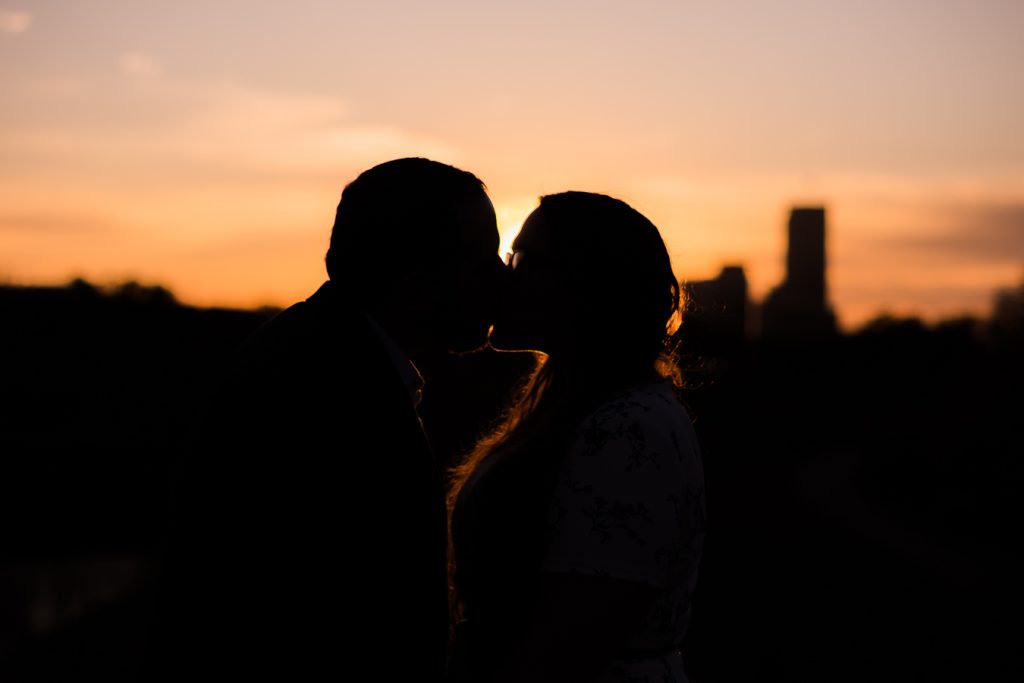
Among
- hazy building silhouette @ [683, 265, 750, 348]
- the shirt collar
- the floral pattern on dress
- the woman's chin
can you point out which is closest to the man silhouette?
the shirt collar

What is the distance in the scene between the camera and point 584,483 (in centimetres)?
272

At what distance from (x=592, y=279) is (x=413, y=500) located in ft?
2.56

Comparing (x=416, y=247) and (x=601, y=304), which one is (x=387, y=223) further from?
(x=601, y=304)

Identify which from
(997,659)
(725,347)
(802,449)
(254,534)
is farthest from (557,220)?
(802,449)

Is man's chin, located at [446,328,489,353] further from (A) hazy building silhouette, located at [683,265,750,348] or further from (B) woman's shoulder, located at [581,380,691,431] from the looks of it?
(A) hazy building silhouette, located at [683,265,750,348]

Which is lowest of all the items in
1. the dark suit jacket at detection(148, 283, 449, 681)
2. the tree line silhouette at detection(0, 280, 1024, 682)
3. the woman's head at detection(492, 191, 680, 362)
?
the tree line silhouette at detection(0, 280, 1024, 682)

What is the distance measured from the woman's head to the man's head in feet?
0.44

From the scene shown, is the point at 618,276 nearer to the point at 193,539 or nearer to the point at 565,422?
the point at 565,422

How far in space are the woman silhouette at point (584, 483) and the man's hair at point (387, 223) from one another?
287mm

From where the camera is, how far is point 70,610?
28531mm

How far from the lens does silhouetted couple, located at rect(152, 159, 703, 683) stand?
2.60 m

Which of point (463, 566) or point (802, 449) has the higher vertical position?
point (463, 566)

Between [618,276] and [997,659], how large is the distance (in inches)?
406

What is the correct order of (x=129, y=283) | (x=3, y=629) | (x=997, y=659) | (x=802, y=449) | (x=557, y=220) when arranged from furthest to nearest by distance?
(x=802, y=449) < (x=129, y=283) < (x=3, y=629) < (x=997, y=659) < (x=557, y=220)
